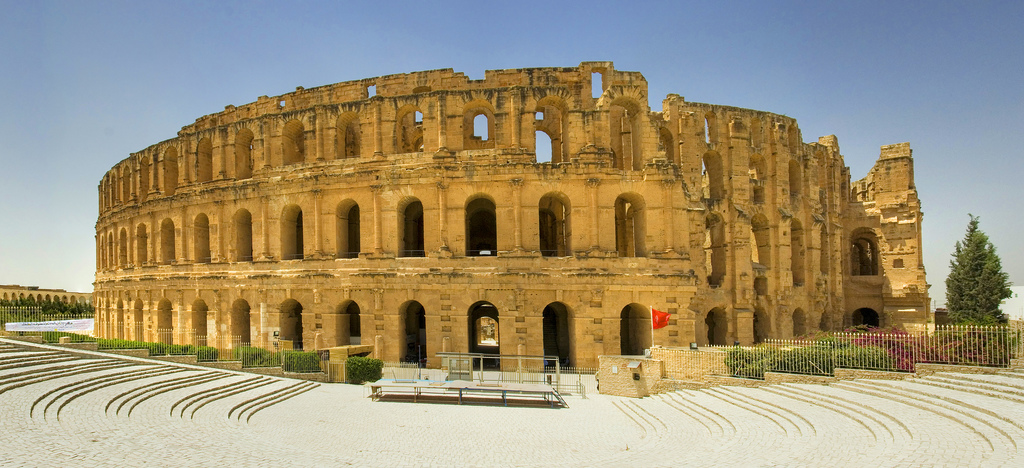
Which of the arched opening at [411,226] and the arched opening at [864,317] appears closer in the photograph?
the arched opening at [411,226]

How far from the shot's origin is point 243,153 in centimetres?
3416

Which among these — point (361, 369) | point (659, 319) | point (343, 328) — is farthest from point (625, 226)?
point (361, 369)

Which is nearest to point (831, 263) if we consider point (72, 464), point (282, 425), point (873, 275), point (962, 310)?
Answer: point (873, 275)

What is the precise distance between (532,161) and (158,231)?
80.0ft

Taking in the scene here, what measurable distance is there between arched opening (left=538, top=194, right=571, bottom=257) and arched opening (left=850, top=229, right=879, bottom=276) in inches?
944

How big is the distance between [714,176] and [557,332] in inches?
514

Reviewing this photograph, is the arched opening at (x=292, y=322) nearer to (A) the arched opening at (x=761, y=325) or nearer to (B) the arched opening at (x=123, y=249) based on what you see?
(B) the arched opening at (x=123, y=249)

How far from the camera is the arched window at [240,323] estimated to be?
32.4 metres

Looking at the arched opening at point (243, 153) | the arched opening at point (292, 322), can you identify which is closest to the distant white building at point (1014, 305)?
the arched opening at point (292, 322)

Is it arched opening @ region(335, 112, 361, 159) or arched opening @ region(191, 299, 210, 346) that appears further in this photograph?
arched opening @ region(191, 299, 210, 346)

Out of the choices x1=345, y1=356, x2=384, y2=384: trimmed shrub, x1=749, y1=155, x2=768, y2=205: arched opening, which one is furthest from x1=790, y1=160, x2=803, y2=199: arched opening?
x1=345, y1=356, x2=384, y2=384: trimmed shrub

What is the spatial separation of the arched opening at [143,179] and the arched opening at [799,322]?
138 ft

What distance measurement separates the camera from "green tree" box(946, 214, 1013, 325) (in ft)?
125

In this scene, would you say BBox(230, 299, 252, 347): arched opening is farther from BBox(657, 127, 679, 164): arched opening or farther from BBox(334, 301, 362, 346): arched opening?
BBox(657, 127, 679, 164): arched opening
